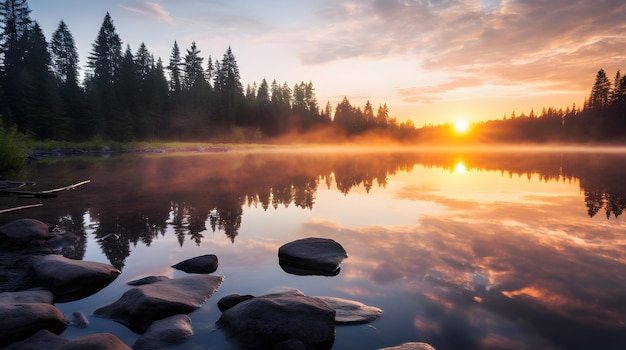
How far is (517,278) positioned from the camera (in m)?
6.54

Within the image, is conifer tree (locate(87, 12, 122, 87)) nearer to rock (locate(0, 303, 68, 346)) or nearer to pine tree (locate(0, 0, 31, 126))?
pine tree (locate(0, 0, 31, 126))

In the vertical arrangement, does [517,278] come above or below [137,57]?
below

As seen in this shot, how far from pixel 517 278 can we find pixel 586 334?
6.23 feet

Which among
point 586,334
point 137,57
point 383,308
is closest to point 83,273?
point 383,308

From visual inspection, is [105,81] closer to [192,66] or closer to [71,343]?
[192,66]

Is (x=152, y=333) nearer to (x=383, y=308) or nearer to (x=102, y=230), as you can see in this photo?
(x=383, y=308)

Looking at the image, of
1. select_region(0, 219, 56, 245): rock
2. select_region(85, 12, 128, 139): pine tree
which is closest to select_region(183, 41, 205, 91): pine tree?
select_region(85, 12, 128, 139): pine tree

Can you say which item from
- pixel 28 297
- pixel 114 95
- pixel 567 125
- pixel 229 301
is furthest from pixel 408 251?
pixel 567 125

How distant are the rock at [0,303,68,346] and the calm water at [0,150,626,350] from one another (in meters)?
0.24

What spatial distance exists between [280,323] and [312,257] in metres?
2.99

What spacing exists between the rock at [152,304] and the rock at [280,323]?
2.77 feet

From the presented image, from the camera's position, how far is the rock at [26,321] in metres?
4.30

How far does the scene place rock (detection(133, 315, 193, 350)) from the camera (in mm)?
4371

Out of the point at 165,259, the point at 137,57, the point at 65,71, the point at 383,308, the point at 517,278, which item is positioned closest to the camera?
the point at 383,308
